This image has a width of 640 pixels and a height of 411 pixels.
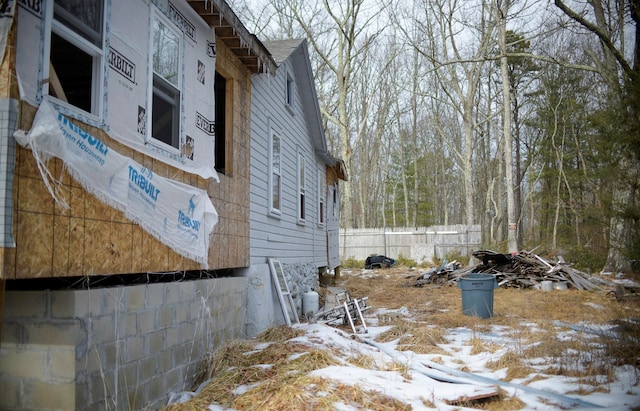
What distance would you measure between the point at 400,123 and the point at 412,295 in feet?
81.4

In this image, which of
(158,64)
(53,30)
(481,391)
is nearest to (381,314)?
(481,391)

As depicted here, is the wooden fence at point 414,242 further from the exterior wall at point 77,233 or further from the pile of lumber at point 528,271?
the exterior wall at point 77,233

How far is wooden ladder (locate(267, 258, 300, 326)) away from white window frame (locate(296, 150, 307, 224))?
2591 mm

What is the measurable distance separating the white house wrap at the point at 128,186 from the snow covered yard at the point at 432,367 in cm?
150

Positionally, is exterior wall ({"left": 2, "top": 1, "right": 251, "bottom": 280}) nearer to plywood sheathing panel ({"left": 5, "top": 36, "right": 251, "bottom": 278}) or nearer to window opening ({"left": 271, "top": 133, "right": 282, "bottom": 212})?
plywood sheathing panel ({"left": 5, "top": 36, "right": 251, "bottom": 278})

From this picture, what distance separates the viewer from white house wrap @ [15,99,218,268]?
3143mm

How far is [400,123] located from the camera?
119ft

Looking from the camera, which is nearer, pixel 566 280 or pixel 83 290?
pixel 83 290

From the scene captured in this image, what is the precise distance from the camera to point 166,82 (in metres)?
5.04

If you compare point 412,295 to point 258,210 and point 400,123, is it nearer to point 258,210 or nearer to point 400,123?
point 258,210

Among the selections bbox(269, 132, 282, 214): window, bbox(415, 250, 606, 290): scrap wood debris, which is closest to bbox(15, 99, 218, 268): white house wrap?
bbox(269, 132, 282, 214): window

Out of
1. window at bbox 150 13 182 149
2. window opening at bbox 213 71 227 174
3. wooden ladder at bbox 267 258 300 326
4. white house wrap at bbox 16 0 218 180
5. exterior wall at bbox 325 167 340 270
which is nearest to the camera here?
white house wrap at bbox 16 0 218 180

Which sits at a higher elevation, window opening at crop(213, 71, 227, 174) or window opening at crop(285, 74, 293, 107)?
window opening at crop(285, 74, 293, 107)

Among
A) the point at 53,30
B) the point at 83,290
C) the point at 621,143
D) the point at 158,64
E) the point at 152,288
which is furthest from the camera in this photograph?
the point at 621,143
